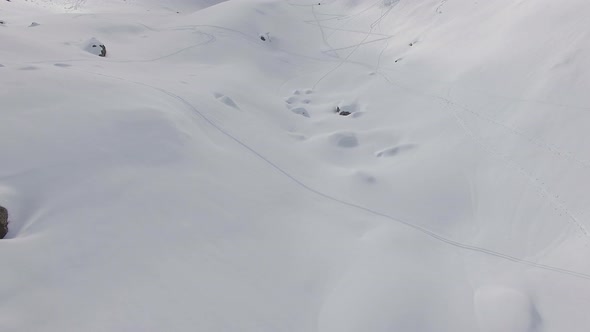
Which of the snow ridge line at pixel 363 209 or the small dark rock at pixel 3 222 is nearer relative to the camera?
the small dark rock at pixel 3 222

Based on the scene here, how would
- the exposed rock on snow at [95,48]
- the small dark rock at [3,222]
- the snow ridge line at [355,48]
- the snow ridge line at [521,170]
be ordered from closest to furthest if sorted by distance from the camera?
the small dark rock at [3,222], the snow ridge line at [521,170], the exposed rock on snow at [95,48], the snow ridge line at [355,48]

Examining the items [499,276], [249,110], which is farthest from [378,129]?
[499,276]

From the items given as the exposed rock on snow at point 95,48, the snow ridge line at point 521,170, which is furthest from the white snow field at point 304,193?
the exposed rock on snow at point 95,48

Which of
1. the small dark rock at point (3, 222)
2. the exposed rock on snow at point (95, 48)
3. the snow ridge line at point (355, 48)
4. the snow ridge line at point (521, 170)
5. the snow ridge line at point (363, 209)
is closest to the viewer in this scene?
the small dark rock at point (3, 222)

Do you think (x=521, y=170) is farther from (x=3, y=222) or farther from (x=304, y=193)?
(x=3, y=222)

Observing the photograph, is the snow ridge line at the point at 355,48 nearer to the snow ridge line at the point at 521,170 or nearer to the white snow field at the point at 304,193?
the white snow field at the point at 304,193

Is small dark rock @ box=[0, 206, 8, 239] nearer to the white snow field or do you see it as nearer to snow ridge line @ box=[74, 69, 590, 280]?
the white snow field

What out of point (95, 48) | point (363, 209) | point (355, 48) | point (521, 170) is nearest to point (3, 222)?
point (363, 209)

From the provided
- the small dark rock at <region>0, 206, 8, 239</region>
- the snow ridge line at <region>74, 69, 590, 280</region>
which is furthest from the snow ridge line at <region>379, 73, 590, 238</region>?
the small dark rock at <region>0, 206, 8, 239</region>

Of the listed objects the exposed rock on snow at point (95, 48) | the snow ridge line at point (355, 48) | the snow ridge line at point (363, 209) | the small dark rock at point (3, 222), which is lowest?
the small dark rock at point (3, 222)
